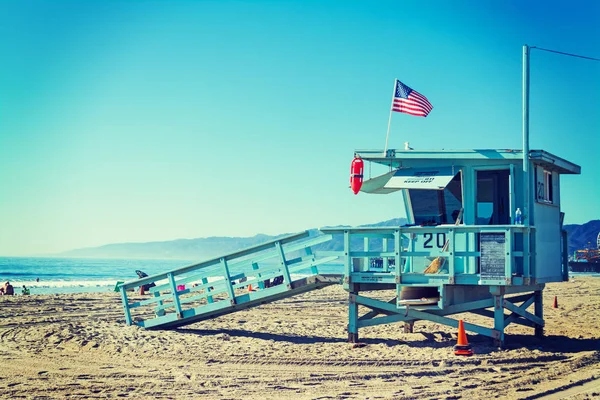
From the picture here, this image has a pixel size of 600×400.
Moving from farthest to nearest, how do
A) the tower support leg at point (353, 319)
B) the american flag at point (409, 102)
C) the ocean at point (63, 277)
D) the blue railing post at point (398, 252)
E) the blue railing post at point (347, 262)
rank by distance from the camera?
the ocean at point (63, 277) → the american flag at point (409, 102) → the tower support leg at point (353, 319) → the blue railing post at point (347, 262) → the blue railing post at point (398, 252)

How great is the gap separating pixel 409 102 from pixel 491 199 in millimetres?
2574

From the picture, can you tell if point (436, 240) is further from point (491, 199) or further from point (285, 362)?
point (285, 362)

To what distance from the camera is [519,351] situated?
1186cm

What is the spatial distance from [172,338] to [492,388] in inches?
282

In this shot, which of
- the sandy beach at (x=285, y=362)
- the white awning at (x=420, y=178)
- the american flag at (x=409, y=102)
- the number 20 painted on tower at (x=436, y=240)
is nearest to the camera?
the sandy beach at (x=285, y=362)

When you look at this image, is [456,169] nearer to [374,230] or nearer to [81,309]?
[374,230]

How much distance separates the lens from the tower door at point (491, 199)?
13.2 m

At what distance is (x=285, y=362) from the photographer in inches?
448

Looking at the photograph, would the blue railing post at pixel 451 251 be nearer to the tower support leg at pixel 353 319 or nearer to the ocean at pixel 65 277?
the tower support leg at pixel 353 319

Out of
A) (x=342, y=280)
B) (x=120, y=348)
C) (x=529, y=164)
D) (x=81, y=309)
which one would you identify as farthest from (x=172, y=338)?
(x=81, y=309)

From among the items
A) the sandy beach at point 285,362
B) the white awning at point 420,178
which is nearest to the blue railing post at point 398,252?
the white awning at point 420,178

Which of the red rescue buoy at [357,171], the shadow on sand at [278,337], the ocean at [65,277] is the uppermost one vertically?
the red rescue buoy at [357,171]

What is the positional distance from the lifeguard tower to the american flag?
3.35ft

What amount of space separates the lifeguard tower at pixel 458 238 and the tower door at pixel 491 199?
19 mm
